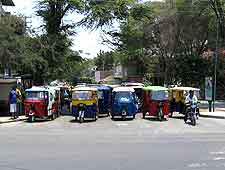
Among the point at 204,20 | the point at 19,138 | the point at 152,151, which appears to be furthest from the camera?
the point at 204,20

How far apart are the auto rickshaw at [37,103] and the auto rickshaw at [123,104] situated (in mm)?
4221

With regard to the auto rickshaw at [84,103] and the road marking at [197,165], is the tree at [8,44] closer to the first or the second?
the auto rickshaw at [84,103]

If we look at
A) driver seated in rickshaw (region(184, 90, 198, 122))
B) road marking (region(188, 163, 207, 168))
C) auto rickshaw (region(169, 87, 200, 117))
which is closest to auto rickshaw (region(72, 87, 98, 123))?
driver seated in rickshaw (region(184, 90, 198, 122))

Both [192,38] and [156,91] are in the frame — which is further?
[192,38]

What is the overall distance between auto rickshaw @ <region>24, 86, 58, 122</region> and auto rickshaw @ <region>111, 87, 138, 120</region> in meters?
4.22

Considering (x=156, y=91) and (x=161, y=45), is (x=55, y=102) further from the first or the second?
(x=161, y=45)

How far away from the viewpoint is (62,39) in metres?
53.6

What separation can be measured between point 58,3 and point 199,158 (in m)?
40.4

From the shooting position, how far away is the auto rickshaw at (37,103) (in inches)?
1432

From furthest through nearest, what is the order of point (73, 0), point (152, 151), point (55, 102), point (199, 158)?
point (73, 0) < point (55, 102) < point (152, 151) < point (199, 158)

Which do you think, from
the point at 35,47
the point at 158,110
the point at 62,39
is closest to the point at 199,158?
the point at 158,110

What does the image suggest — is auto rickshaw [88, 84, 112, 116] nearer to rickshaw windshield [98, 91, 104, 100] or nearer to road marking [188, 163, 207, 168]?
rickshaw windshield [98, 91, 104, 100]

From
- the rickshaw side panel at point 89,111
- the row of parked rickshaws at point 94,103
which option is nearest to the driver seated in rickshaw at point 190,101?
the row of parked rickshaws at point 94,103

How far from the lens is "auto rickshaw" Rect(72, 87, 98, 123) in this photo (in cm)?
3634
